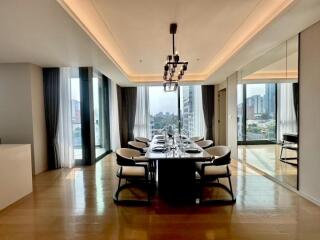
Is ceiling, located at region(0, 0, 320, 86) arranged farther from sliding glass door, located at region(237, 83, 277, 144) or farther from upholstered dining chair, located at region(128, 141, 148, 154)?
upholstered dining chair, located at region(128, 141, 148, 154)

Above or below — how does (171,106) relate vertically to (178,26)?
below

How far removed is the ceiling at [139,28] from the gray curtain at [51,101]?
0.38 meters

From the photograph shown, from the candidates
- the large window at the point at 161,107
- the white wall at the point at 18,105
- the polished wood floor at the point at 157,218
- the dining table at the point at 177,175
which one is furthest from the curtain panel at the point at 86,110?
the large window at the point at 161,107

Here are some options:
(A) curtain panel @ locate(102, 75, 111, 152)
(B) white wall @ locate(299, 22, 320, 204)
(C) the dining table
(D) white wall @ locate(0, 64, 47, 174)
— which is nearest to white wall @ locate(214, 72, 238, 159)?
(B) white wall @ locate(299, 22, 320, 204)

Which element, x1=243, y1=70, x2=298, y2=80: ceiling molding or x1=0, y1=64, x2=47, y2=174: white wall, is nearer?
x1=243, y1=70, x2=298, y2=80: ceiling molding

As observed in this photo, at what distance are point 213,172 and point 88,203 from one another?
205cm

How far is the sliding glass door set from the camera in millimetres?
5172

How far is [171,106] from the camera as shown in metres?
10.1

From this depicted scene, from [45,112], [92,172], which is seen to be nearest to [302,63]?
[92,172]

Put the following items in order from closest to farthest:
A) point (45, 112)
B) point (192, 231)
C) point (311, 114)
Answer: point (192, 231) < point (311, 114) < point (45, 112)

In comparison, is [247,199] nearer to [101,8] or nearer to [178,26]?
[178,26]

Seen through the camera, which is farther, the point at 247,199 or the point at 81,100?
the point at 81,100

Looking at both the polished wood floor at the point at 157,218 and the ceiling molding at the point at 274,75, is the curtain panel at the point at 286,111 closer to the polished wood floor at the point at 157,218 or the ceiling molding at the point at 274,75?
the ceiling molding at the point at 274,75

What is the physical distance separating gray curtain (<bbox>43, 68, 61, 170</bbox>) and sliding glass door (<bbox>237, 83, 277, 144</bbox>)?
4993 mm
